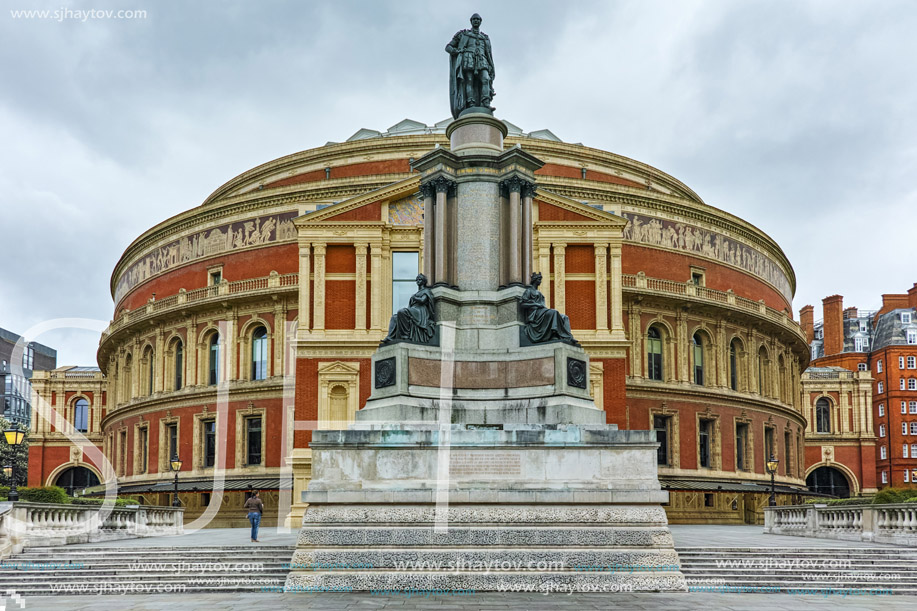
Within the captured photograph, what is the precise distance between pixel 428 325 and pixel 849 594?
886 cm

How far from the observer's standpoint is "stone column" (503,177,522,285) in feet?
63.2

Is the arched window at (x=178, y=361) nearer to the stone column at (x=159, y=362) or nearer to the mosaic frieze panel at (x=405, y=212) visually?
the stone column at (x=159, y=362)

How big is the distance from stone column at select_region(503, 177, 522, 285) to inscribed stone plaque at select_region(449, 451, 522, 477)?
13.7 ft

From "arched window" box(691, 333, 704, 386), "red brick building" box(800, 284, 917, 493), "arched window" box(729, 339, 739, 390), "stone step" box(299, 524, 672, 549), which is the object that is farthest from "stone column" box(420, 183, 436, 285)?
"red brick building" box(800, 284, 917, 493)

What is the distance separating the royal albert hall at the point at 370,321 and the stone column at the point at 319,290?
0.06m

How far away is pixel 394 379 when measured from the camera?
57.5 feet

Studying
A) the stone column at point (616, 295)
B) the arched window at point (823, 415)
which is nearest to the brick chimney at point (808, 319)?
the arched window at point (823, 415)

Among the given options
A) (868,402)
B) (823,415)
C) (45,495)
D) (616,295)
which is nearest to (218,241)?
(45,495)

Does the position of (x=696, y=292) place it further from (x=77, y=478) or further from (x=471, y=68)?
(x=77, y=478)

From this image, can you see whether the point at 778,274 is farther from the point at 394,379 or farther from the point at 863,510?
the point at 394,379

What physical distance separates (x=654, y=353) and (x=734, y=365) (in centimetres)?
623

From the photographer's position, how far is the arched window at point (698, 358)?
52.8m

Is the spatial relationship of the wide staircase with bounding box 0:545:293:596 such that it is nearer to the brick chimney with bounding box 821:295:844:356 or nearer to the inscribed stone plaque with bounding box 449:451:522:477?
the inscribed stone plaque with bounding box 449:451:522:477

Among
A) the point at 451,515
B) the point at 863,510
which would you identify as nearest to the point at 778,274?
the point at 863,510
